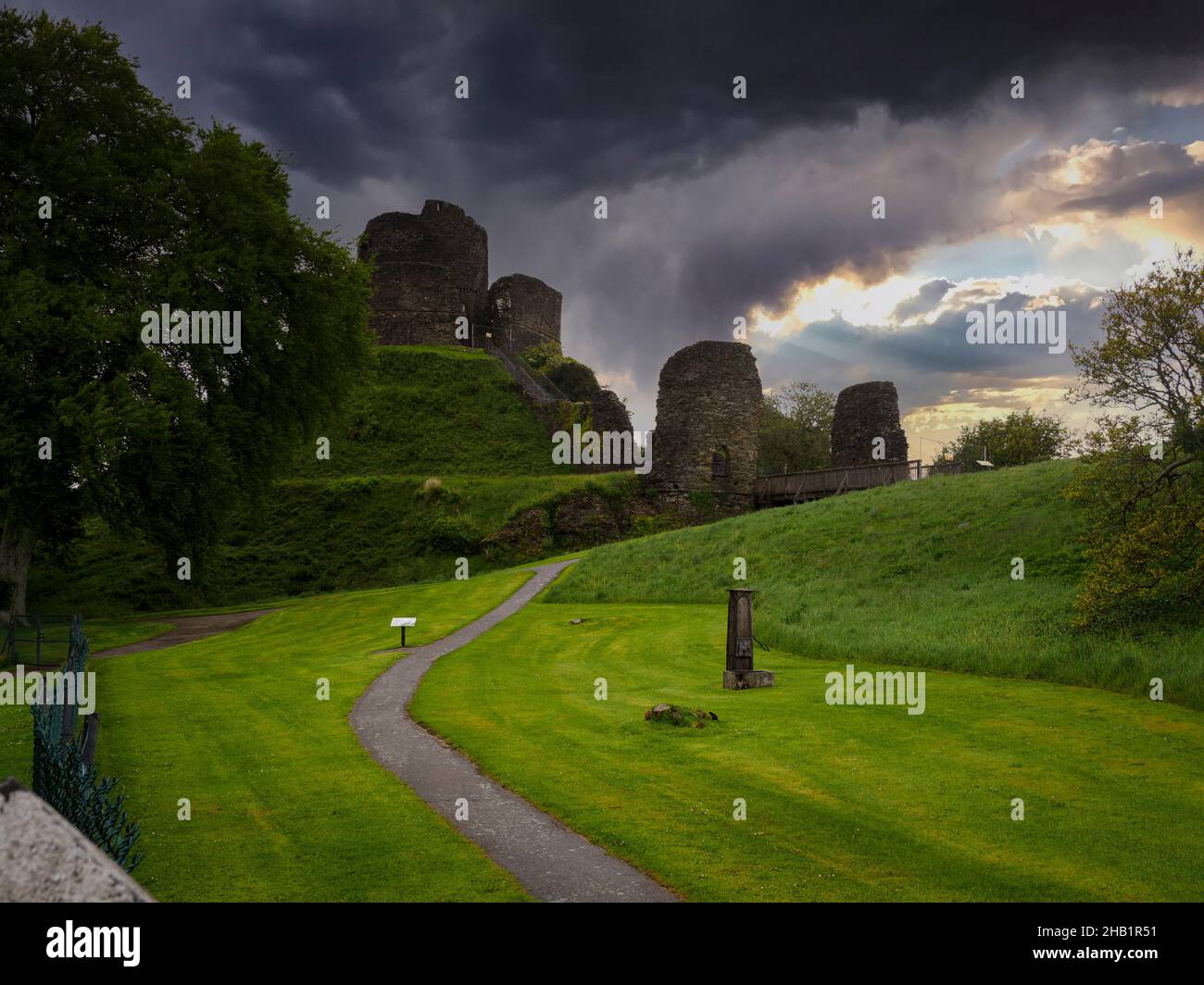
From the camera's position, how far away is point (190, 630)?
2927 cm

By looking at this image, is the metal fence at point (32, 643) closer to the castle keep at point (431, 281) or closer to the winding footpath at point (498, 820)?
the winding footpath at point (498, 820)

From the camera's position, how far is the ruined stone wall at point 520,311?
259ft

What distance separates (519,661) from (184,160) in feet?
68.9

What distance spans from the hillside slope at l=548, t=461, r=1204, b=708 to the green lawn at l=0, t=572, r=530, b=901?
1116cm

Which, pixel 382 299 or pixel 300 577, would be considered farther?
pixel 382 299

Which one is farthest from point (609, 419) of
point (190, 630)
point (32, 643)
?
point (32, 643)

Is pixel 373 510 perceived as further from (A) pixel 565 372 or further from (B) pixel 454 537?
(A) pixel 565 372

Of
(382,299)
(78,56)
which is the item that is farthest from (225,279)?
(382,299)

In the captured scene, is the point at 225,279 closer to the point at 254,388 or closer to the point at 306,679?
the point at 254,388

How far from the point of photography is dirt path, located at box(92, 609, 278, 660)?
24.8m

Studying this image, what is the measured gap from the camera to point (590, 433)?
2235 inches

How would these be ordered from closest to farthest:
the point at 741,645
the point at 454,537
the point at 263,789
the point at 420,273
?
the point at 263,789 → the point at 741,645 → the point at 454,537 → the point at 420,273

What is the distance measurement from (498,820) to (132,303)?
22.9 meters
